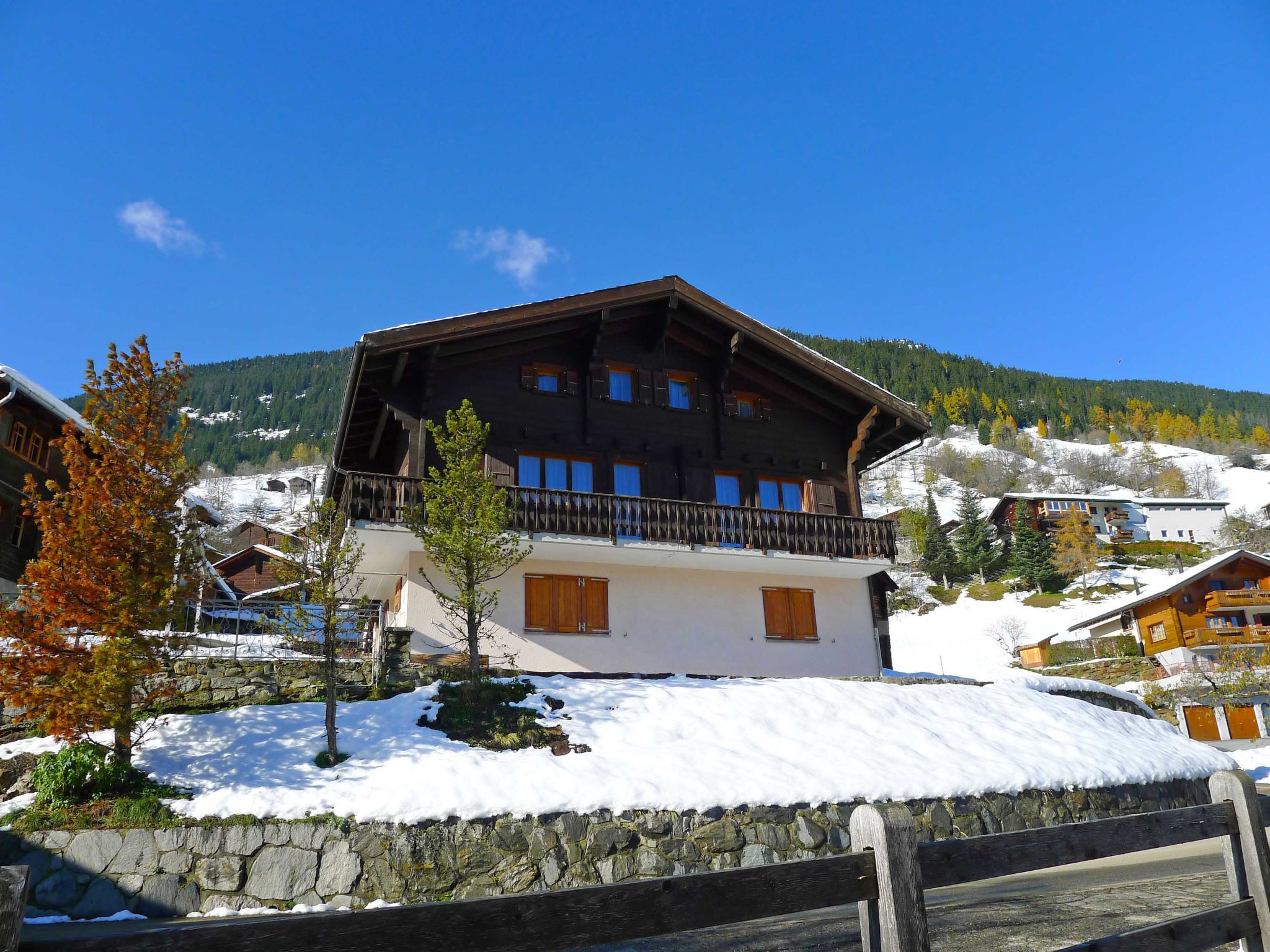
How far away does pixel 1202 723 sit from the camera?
3819cm

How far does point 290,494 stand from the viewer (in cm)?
12069

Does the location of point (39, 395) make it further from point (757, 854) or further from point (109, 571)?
point (757, 854)

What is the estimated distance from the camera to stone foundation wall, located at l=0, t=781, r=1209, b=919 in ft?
36.7

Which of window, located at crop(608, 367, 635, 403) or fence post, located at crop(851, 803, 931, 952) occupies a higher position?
window, located at crop(608, 367, 635, 403)

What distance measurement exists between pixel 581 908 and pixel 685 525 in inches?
722

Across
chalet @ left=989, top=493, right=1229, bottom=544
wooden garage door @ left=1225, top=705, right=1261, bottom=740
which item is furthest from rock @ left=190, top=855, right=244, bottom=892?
chalet @ left=989, top=493, right=1229, bottom=544

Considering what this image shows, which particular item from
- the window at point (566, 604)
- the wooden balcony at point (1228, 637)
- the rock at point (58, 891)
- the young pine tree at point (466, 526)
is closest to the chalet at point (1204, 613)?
the wooden balcony at point (1228, 637)

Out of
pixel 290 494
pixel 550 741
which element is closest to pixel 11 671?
pixel 550 741

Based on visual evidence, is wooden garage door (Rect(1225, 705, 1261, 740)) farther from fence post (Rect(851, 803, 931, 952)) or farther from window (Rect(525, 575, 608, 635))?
fence post (Rect(851, 803, 931, 952))

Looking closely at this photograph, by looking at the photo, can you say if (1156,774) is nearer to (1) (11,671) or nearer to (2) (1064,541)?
(1) (11,671)

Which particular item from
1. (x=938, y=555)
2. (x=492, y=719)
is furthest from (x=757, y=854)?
(x=938, y=555)

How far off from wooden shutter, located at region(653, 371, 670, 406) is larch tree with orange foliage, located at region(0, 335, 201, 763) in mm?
12011

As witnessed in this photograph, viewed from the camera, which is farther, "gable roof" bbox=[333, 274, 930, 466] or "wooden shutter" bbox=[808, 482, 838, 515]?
"wooden shutter" bbox=[808, 482, 838, 515]

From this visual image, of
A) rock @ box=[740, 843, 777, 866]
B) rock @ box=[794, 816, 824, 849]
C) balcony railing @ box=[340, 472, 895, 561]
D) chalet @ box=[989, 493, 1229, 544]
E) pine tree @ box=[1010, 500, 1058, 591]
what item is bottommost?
rock @ box=[740, 843, 777, 866]
